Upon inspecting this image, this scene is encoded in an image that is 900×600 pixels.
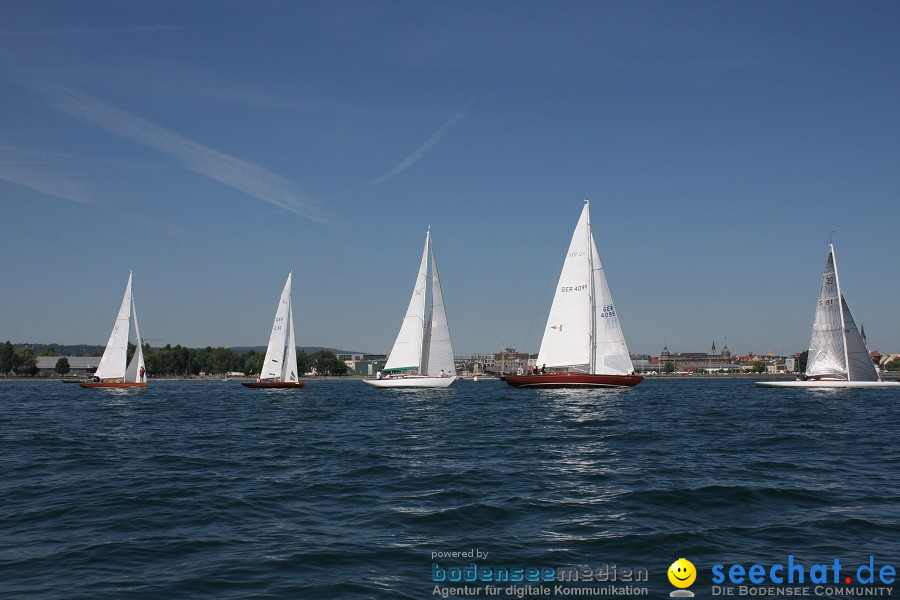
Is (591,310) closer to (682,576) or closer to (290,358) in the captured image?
(290,358)

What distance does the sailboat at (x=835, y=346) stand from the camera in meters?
60.9

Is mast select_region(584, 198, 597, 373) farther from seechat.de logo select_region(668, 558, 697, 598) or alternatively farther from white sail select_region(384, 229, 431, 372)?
seechat.de logo select_region(668, 558, 697, 598)

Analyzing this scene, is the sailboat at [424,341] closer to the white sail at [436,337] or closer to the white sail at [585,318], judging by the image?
the white sail at [436,337]

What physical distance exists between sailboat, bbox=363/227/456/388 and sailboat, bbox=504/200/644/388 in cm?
813

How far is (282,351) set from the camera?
2963 inches

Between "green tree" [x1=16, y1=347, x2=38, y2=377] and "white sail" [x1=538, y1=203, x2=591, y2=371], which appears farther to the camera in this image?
"green tree" [x1=16, y1=347, x2=38, y2=377]

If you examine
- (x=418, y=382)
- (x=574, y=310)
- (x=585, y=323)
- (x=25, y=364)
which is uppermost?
(x=574, y=310)

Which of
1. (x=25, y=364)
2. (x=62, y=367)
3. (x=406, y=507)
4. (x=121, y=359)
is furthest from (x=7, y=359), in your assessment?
(x=406, y=507)

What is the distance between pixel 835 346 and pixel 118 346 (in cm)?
6779

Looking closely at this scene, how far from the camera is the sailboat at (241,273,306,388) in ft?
241

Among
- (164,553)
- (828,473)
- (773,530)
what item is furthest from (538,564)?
(828,473)

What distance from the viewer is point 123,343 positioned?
6900 centimetres

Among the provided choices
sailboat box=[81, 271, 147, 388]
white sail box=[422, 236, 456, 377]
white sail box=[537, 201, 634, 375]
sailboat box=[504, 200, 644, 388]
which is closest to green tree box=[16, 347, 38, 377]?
sailboat box=[81, 271, 147, 388]

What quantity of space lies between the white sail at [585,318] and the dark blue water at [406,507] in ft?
97.1
